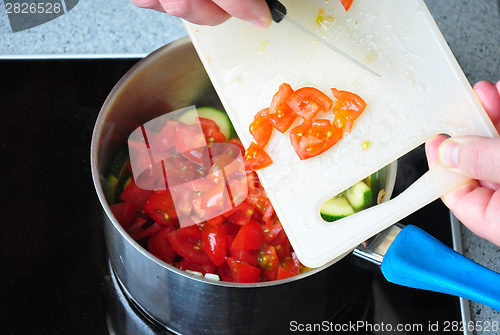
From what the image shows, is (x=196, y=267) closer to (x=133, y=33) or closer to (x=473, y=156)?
(x=473, y=156)

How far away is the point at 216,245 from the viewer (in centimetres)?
78

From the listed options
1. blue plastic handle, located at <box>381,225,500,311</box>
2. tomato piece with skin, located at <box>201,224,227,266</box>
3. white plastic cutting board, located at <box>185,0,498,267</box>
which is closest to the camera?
blue plastic handle, located at <box>381,225,500,311</box>

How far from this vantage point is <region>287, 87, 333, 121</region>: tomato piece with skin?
0.72 meters

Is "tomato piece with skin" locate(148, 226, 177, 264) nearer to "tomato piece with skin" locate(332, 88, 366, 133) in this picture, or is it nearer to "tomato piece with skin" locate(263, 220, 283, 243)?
"tomato piece with skin" locate(263, 220, 283, 243)

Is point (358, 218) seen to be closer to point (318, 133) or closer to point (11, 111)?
point (318, 133)

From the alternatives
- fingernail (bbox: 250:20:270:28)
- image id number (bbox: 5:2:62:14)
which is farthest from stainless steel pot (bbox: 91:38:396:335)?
image id number (bbox: 5:2:62:14)

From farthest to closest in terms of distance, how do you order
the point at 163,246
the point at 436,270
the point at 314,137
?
the point at 163,246
the point at 314,137
the point at 436,270

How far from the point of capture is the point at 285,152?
28.7 inches

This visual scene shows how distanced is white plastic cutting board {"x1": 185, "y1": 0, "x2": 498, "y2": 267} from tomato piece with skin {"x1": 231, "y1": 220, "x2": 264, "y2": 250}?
12 centimetres

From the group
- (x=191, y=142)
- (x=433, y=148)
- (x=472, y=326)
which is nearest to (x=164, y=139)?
(x=191, y=142)

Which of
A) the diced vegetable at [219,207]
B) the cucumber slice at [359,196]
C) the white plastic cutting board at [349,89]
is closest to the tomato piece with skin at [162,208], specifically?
the diced vegetable at [219,207]

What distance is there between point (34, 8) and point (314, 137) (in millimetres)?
907

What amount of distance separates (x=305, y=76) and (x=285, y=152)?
0.15 metres

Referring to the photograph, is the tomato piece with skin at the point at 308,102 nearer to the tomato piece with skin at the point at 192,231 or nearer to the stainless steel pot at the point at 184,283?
the stainless steel pot at the point at 184,283
